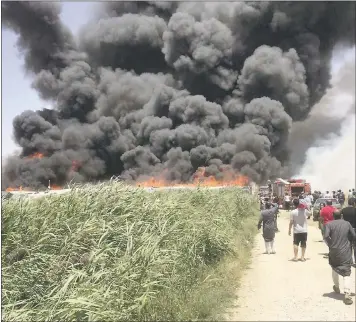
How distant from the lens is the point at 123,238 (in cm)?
752

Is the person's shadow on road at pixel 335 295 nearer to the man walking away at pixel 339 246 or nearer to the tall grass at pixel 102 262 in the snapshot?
the man walking away at pixel 339 246

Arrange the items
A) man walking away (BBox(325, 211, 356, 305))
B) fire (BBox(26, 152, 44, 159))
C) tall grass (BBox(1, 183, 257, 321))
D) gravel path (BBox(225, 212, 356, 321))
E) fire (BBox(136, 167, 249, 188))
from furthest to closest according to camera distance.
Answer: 1. fire (BBox(26, 152, 44, 159))
2. fire (BBox(136, 167, 249, 188))
3. man walking away (BBox(325, 211, 356, 305))
4. gravel path (BBox(225, 212, 356, 321))
5. tall grass (BBox(1, 183, 257, 321))

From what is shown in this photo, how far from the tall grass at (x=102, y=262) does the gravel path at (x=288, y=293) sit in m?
0.44

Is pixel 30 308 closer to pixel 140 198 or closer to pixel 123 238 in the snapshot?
pixel 123 238

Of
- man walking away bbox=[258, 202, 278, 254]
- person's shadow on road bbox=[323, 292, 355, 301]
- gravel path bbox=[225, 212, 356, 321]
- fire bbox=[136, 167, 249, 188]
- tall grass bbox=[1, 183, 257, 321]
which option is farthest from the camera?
fire bbox=[136, 167, 249, 188]

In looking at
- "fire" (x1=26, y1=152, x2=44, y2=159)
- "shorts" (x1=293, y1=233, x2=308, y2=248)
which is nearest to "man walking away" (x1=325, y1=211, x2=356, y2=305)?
"shorts" (x1=293, y1=233, x2=308, y2=248)

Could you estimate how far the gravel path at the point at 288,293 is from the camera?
5.79m

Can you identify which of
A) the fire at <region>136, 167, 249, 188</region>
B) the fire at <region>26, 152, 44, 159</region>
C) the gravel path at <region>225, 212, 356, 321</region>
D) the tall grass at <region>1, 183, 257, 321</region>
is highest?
the fire at <region>26, 152, 44, 159</region>

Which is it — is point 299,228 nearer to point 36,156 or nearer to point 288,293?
point 288,293

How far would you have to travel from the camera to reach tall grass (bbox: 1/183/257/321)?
18.4 ft

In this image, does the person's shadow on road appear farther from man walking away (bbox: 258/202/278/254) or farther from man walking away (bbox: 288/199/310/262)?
man walking away (bbox: 258/202/278/254)

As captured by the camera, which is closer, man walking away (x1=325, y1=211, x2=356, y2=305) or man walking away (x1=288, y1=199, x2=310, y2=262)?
man walking away (x1=325, y1=211, x2=356, y2=305)

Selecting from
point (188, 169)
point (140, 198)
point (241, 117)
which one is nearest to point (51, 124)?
point (188, 169)

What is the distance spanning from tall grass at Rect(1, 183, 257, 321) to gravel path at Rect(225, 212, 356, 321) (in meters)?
0.44
